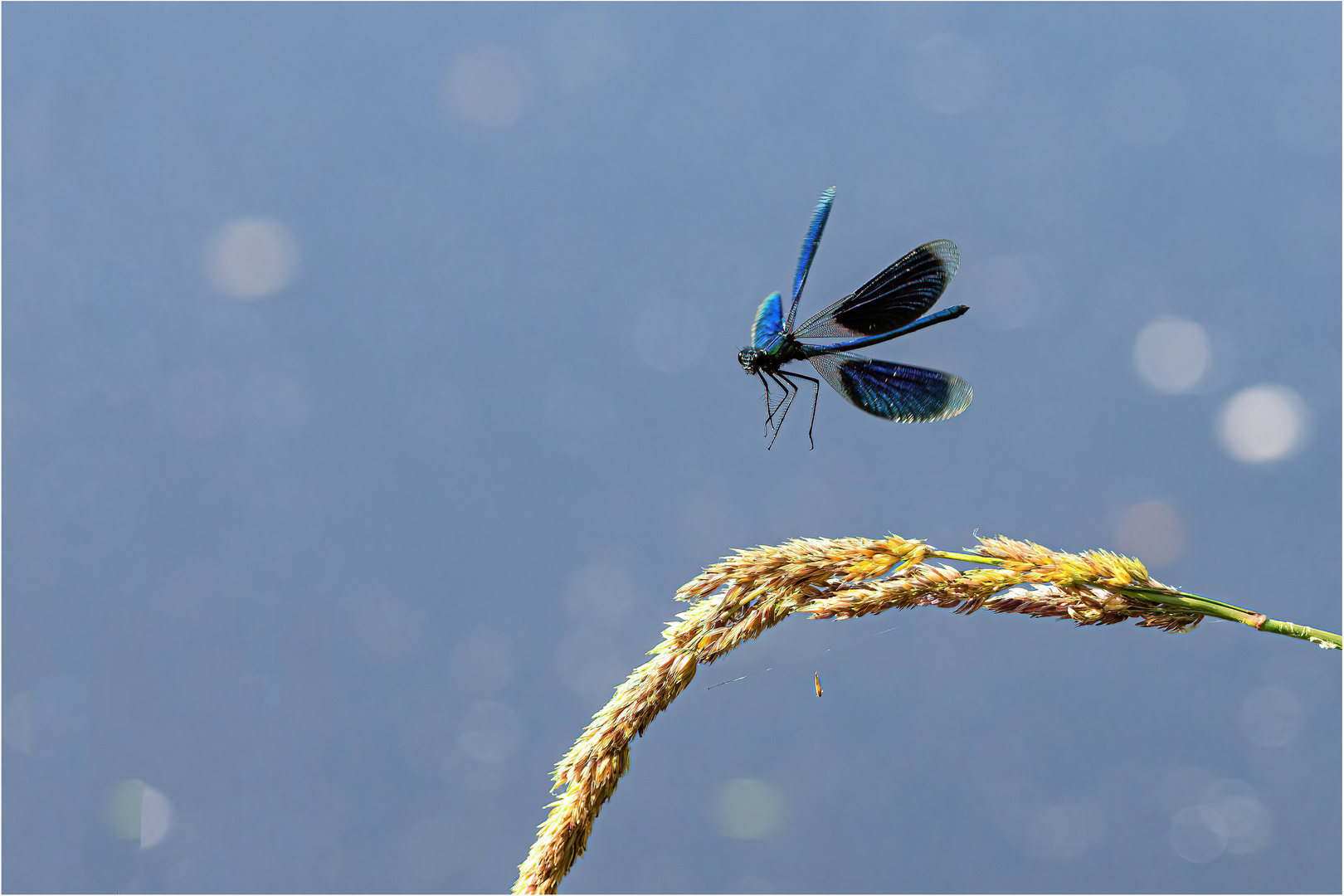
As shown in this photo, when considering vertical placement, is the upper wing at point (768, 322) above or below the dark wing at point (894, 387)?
above

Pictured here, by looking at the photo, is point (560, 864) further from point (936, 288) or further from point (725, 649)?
point (936, 288)

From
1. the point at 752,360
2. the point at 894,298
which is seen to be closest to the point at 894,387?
the point at 894,298

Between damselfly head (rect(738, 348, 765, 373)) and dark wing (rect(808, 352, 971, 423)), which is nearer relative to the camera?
dark wing (rect(808, 352, 971, 423))

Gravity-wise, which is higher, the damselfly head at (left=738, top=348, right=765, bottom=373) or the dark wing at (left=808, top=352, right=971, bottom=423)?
the damselfly head at (left=738, top=348, right=765, bottom=373)

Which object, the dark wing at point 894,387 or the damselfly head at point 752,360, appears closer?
the dark wing at point 894,387
